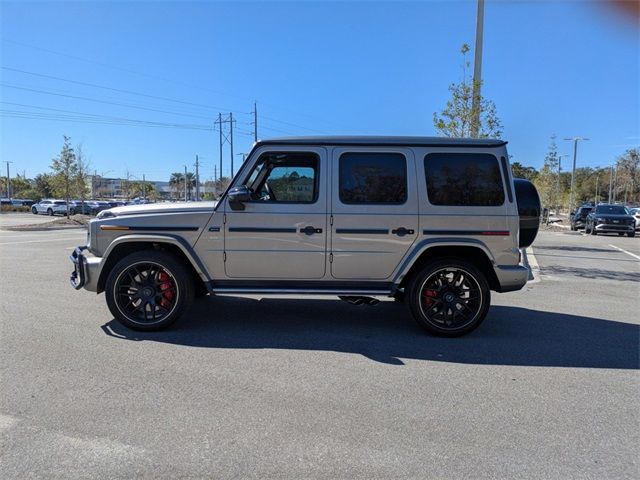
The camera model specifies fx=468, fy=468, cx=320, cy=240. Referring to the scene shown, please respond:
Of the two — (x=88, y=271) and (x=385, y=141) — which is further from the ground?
(x=385, y=141)

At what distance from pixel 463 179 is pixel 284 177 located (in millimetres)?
2052

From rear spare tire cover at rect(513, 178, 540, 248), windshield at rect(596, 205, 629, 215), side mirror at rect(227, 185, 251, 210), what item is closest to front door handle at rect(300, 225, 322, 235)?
side mirror at rect(227, 185, 251, 210)

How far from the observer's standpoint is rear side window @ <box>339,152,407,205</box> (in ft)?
17.5

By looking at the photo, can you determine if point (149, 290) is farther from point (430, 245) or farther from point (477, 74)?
point (477, 74)

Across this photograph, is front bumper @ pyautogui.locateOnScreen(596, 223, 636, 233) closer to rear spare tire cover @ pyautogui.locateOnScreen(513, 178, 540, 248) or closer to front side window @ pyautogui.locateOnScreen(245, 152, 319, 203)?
rear spare tire cover @ pyautogui.locateOnScreen(513, 178, 540, 248)

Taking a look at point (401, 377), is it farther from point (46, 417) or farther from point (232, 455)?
point (46, 417)

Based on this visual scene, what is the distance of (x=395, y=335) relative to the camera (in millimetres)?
5418

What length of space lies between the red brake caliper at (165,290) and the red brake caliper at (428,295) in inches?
115

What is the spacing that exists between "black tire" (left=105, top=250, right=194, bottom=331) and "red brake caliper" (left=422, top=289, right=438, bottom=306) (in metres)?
2.68

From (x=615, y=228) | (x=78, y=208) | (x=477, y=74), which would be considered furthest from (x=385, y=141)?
(x=78, y=208)

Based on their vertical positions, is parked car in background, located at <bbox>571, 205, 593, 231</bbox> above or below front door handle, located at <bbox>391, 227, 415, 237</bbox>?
below

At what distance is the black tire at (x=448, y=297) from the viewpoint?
532 cm

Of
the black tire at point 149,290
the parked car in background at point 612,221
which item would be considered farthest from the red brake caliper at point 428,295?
the parked car in background at point 612,221

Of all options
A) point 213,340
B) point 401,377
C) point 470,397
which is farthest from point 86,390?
point 470,397
